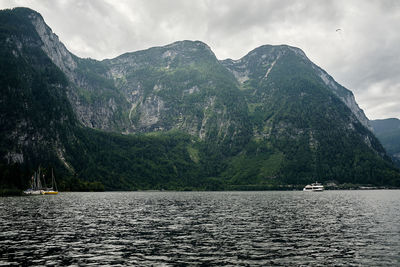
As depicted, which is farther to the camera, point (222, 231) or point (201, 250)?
point (222, 231)

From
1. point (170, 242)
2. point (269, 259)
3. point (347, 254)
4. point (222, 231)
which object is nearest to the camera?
point (269, 259)

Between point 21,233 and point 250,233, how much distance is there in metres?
38.0

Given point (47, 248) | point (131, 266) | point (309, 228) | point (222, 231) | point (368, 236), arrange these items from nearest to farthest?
point (131, 266) → point (47, 248) → point (368, 236) → point (222, 231) → point (309, 228)

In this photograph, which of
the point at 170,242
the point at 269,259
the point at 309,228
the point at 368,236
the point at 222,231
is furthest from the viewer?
the point at 309,228

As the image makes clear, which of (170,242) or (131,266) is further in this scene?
(170,242)

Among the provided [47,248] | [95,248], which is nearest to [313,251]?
[95,248]

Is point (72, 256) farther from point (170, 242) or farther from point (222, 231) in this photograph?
point (222, 231)

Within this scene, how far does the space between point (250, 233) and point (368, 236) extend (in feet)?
60.6

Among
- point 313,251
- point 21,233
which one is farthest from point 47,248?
Answer: point 313,251

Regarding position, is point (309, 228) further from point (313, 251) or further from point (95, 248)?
point (95, 248)

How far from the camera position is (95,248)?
4231 centimetres

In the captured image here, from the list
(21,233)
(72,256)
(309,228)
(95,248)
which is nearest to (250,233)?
(309,228)

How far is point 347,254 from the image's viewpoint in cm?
3866

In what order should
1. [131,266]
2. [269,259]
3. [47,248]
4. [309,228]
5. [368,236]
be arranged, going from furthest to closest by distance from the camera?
[309,228] < [368,236] < [47,248] < [269,259] < [131,266]
